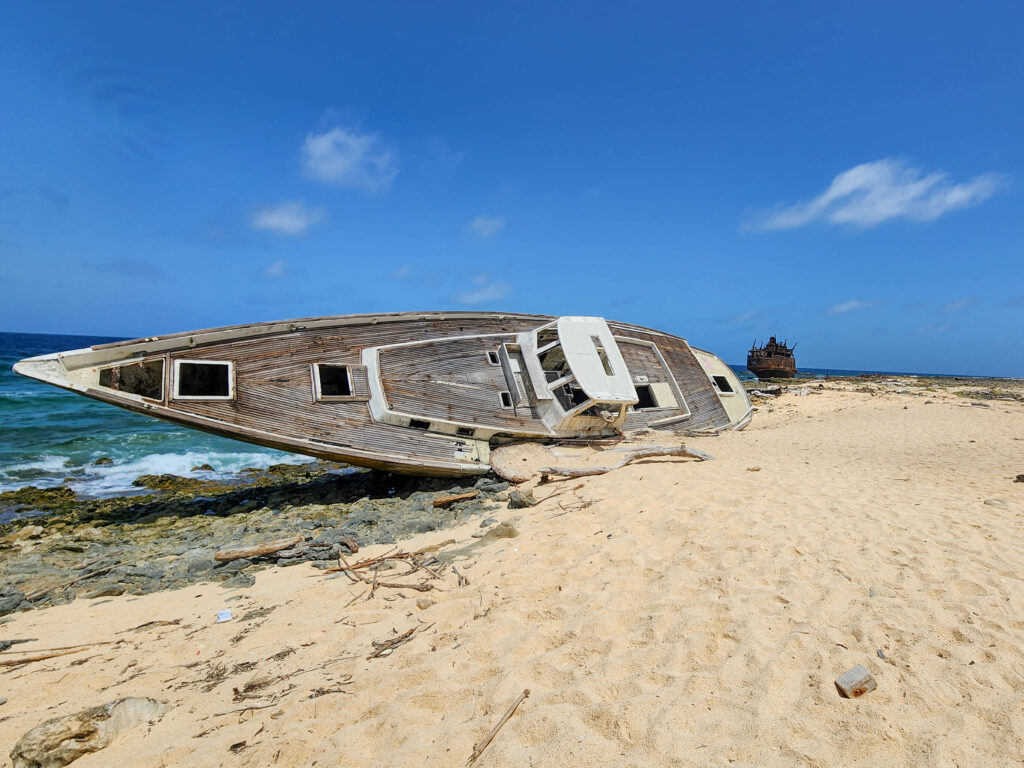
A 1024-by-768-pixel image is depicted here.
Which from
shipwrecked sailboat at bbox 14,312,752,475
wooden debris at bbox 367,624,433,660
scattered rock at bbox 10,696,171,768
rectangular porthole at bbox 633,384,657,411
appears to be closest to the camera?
scattered rock at bbox 10,696,171,768

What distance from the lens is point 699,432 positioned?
46.3 ft

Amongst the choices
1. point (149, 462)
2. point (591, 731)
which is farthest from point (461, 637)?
point (149, 462)

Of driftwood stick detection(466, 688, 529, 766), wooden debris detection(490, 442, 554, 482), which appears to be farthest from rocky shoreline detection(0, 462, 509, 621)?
driftwood stick detection(466, 688, 529, 766)

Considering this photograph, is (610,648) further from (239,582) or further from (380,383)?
(380,383)

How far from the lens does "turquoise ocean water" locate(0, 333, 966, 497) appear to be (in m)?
12.7

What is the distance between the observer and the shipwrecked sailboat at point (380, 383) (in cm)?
823

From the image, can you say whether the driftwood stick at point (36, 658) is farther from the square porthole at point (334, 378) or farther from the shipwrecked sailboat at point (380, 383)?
the square porthole at point (334, 378)

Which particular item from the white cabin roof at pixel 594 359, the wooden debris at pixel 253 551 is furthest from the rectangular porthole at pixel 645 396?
the wooden debris at pixel 253 551

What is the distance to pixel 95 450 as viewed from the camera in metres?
15.4

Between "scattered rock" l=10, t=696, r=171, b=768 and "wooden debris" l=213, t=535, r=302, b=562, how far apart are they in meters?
3.22

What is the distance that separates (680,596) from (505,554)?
2.09 metres

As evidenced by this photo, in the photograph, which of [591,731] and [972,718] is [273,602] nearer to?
[591,731]

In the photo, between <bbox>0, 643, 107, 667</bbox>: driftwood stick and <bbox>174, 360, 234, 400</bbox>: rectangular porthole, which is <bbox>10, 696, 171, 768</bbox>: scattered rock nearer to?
<bbox>0, 643, 107, 667</bbox>: driftwood stick

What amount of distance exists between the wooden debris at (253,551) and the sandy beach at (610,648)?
537 millimetres
